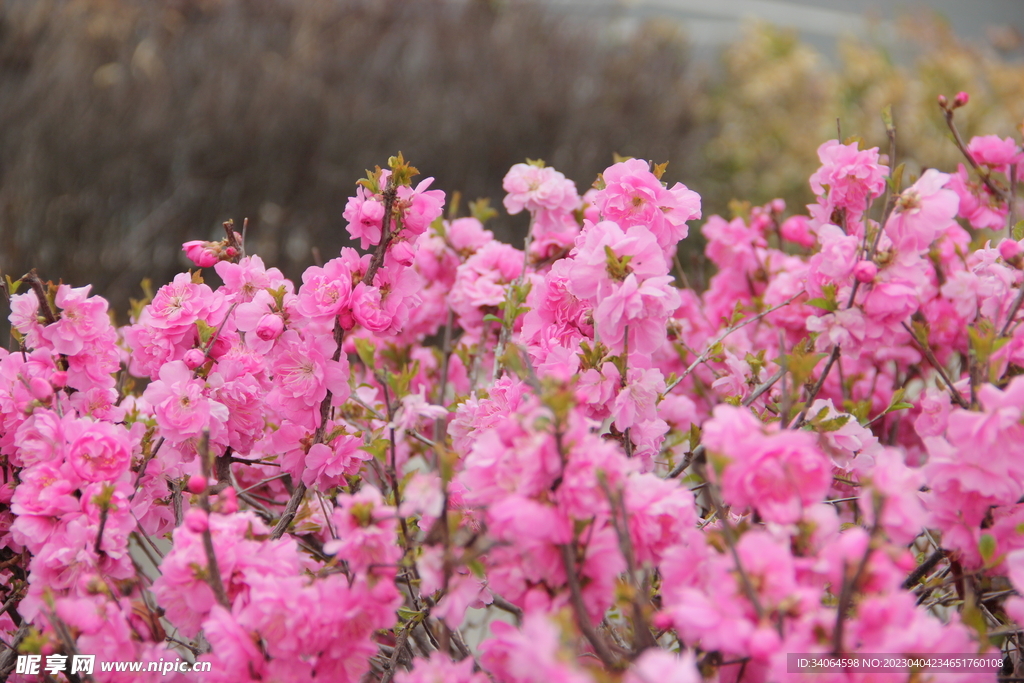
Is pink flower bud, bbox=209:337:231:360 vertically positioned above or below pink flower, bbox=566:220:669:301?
above

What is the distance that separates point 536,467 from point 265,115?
17.1 feet

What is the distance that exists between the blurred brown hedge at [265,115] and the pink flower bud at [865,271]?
431 cm

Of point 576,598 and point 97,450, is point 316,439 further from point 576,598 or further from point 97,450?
point 576,598

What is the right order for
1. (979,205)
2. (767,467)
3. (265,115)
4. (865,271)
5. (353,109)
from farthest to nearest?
(353,109) → (265,115) → (979,205) → (865,271) → (767,467)

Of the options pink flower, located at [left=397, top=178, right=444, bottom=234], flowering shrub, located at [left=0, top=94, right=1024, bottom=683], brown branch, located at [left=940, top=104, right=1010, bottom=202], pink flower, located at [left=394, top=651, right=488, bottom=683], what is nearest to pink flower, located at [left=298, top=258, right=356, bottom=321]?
flowering shrub, located at [left=0, top=94, right=1024, bottom=683]

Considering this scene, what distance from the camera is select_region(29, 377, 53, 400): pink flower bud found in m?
1.18

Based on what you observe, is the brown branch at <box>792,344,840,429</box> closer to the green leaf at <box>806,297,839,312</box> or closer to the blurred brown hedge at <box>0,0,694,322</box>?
the green leaf at <box>806,297,839,312</box>

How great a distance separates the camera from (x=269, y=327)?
1164 millimetres

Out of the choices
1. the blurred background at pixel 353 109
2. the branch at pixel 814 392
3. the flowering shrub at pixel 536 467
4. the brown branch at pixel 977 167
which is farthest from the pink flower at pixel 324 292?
the blurred background at pixel 353 109

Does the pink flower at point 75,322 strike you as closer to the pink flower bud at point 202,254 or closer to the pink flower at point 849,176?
the pink flower bud at point 202,254

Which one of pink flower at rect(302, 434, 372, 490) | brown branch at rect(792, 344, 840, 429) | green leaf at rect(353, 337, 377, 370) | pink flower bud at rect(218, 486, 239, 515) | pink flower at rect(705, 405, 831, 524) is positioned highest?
green leaf at rect(353, 337, 377, 370)

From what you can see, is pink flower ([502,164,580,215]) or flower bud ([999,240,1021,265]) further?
pink flower ([502,164,580,215])

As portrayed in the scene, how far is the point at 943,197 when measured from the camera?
1.13 metres

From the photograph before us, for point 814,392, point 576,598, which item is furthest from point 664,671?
point 814,392
